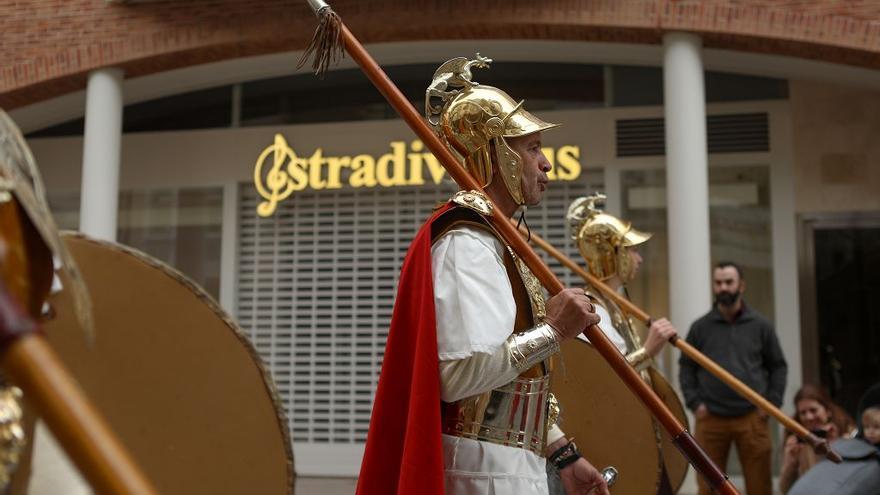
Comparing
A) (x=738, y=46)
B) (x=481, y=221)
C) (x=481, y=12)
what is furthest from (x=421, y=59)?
(x=481, y=221)

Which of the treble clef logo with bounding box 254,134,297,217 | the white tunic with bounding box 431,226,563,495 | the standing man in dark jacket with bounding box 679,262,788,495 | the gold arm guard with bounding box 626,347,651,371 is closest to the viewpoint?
the white tunic with bounding box 431,226,563,495

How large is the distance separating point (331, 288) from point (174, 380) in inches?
401

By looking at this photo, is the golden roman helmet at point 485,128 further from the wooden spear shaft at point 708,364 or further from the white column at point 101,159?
the white column at point 101,159

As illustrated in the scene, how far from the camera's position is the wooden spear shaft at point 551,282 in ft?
10.4

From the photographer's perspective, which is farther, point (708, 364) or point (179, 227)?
point (179, 227)

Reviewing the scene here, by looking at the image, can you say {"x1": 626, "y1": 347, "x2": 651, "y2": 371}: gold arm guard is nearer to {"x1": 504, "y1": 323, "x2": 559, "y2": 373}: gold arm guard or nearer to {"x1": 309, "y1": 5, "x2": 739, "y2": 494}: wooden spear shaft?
{"x1": 309, "y1": 5, "x2": 739, "y2": 494}: wooden spear shaft

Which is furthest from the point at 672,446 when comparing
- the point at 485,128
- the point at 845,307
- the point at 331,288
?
the point at 331,288

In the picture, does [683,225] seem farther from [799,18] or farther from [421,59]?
[421,59]

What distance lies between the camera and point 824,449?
5008mm

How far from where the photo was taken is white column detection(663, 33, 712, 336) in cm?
970

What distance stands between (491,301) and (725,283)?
5.08 meters

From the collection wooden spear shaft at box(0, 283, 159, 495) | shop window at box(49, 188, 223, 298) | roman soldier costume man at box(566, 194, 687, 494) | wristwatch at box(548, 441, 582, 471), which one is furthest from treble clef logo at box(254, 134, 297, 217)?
wooden spear shaft at box(0, 283, 159, 495)

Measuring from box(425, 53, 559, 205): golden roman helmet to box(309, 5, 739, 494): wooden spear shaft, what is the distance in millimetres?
81

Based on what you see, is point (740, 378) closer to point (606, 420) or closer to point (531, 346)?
point (606, 420)
